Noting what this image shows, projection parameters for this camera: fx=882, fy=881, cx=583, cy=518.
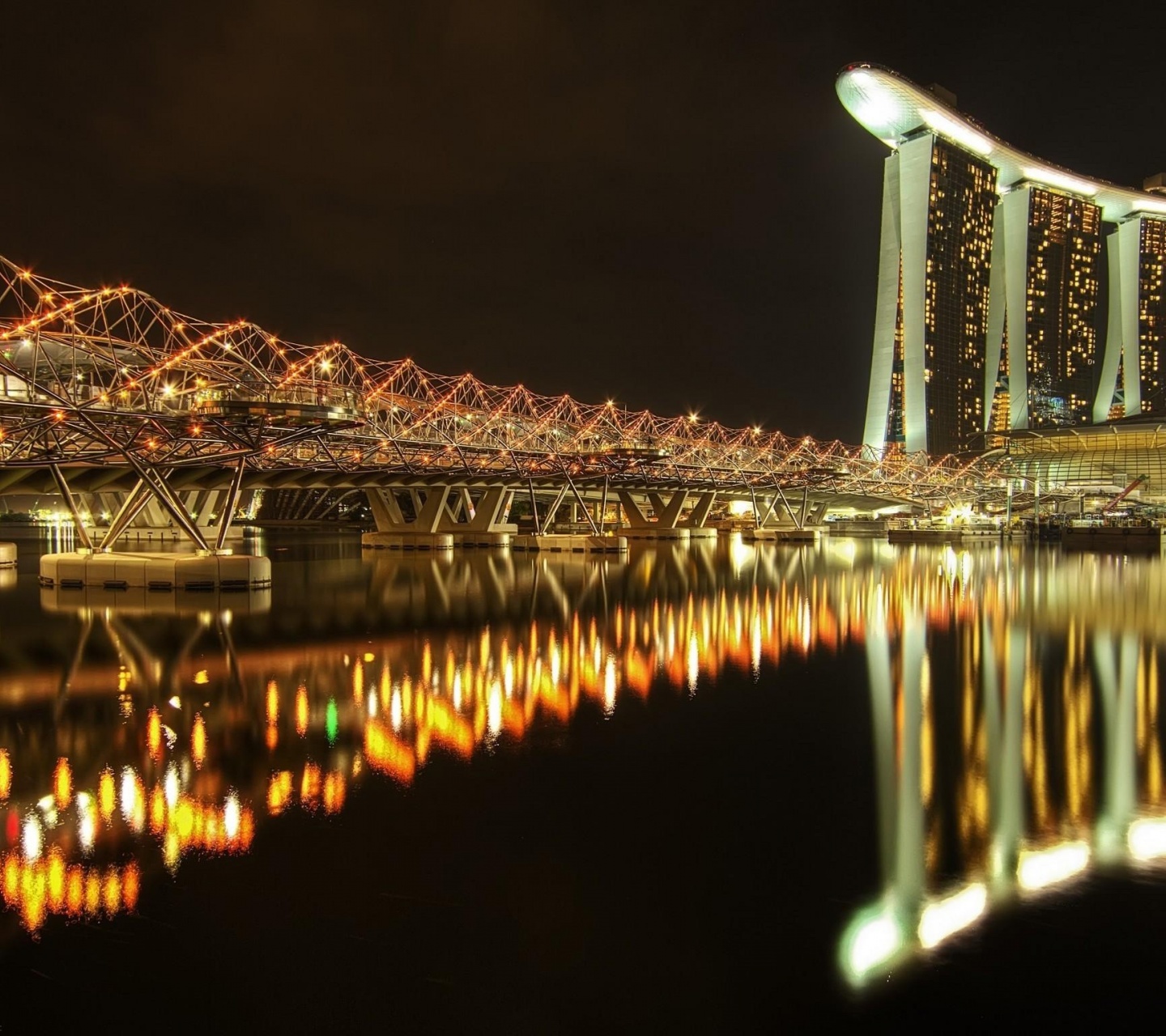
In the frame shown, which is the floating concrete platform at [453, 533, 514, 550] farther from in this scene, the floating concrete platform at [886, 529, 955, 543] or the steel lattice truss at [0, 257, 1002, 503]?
the floating concrete platform at [886, 529, 955, 543]

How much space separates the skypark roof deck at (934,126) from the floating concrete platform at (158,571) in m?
143

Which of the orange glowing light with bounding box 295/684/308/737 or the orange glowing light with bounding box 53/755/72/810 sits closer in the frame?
the orange glowing light with bounding box 53/755/72/810

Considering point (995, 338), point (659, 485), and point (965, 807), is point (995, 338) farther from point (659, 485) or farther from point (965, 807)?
point (965, 807)

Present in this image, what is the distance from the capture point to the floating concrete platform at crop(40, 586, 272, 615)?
76.1 ft

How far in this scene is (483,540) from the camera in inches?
2397

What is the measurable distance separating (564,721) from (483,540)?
49.8m

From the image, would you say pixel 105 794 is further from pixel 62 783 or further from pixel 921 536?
pixel 921 536

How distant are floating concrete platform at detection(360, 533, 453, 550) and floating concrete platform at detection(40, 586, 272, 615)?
27804mm

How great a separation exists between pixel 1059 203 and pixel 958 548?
5203 inches

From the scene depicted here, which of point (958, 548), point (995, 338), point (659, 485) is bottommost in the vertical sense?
point (958, 548)

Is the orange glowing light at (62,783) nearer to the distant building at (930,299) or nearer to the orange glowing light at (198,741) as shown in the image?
the orange glowing light at (198,741)


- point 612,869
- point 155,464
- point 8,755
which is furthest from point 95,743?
point 155,464

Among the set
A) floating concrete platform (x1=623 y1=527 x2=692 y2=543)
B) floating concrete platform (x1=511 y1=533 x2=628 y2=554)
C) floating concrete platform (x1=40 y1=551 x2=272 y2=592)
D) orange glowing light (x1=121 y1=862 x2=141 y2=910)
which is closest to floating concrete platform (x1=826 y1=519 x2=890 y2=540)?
floating concrete platform (x1=623 y1=527 x2=692 y2=543)

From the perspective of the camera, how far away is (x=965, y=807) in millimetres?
8359
